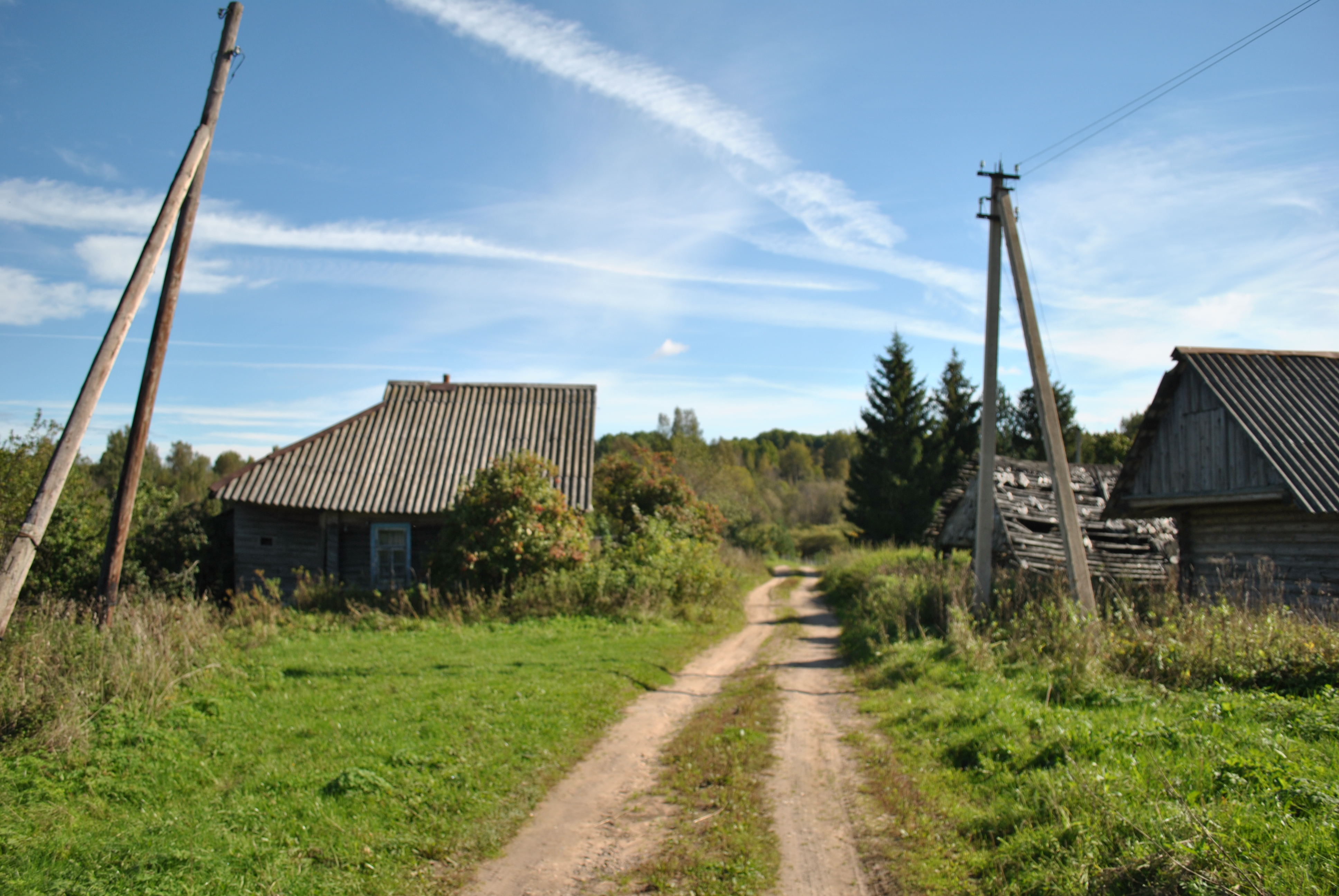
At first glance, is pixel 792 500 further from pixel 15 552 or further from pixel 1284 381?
pixel 15 552

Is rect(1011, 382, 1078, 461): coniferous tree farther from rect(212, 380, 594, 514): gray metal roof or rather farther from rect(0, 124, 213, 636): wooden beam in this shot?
rect(0, 124, 213, 636): wooden beam

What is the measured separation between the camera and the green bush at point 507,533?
15.9 metres

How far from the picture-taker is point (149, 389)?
8836 mm

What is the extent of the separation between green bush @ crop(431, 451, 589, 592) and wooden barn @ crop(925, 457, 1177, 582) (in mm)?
9451

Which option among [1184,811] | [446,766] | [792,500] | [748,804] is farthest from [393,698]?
[792,500]

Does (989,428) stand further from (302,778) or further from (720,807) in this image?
(302,778)

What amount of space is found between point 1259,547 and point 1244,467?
151 cm

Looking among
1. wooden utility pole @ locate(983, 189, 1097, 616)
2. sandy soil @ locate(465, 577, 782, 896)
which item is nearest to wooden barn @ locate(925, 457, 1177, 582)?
wooden utility pole @ locate(983, 189, 1097, 616)

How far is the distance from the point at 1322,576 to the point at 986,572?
15.2ft

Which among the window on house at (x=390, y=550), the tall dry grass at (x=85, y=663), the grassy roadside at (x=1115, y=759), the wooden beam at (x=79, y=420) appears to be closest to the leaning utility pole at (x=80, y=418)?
the wooden beam at (x=79, y=420)

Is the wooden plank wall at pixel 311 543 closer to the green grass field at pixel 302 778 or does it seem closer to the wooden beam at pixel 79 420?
the green grass field at pixel 302 778

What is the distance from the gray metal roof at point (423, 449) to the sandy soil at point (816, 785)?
9779 mm

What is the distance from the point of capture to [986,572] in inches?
493

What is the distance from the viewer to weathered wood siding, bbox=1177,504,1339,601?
11.0 meters
